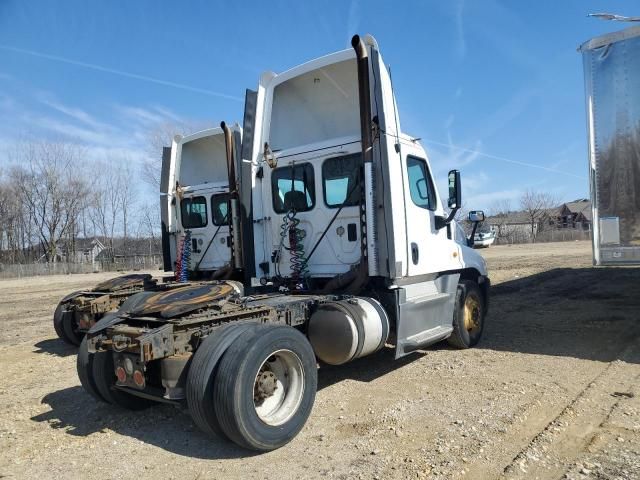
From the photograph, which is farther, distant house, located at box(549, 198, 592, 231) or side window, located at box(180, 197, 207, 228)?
distant house, located at box(549, 198, 592, 231)

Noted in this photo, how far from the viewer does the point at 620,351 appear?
6.74m

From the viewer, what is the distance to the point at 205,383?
388 cm

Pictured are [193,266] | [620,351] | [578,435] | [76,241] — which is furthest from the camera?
[76,241]

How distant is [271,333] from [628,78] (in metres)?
5.18

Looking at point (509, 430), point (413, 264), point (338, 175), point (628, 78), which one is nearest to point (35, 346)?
point (338, 175)

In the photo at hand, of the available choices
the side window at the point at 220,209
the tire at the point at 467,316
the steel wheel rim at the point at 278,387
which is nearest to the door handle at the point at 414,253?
the tire at the point at 467,316

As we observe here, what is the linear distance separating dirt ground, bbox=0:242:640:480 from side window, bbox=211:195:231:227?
3237 mm

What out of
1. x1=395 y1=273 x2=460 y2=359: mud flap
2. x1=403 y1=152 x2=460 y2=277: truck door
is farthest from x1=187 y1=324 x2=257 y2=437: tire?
x1=403 y1=152 x2=460 y2=277: truck door

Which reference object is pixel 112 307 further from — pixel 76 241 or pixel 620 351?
pixel 76 241

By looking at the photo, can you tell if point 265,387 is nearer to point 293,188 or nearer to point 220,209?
point 293,188

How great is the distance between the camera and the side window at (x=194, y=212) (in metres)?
9.37

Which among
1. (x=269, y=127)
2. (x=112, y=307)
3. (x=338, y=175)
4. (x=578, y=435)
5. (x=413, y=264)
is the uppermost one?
(x=269, y=127)

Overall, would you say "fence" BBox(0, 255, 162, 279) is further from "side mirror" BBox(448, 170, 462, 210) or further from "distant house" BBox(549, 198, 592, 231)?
"distant house" BBox(549, 198, 592, 231)

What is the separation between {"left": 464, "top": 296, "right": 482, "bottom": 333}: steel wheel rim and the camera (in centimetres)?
732
